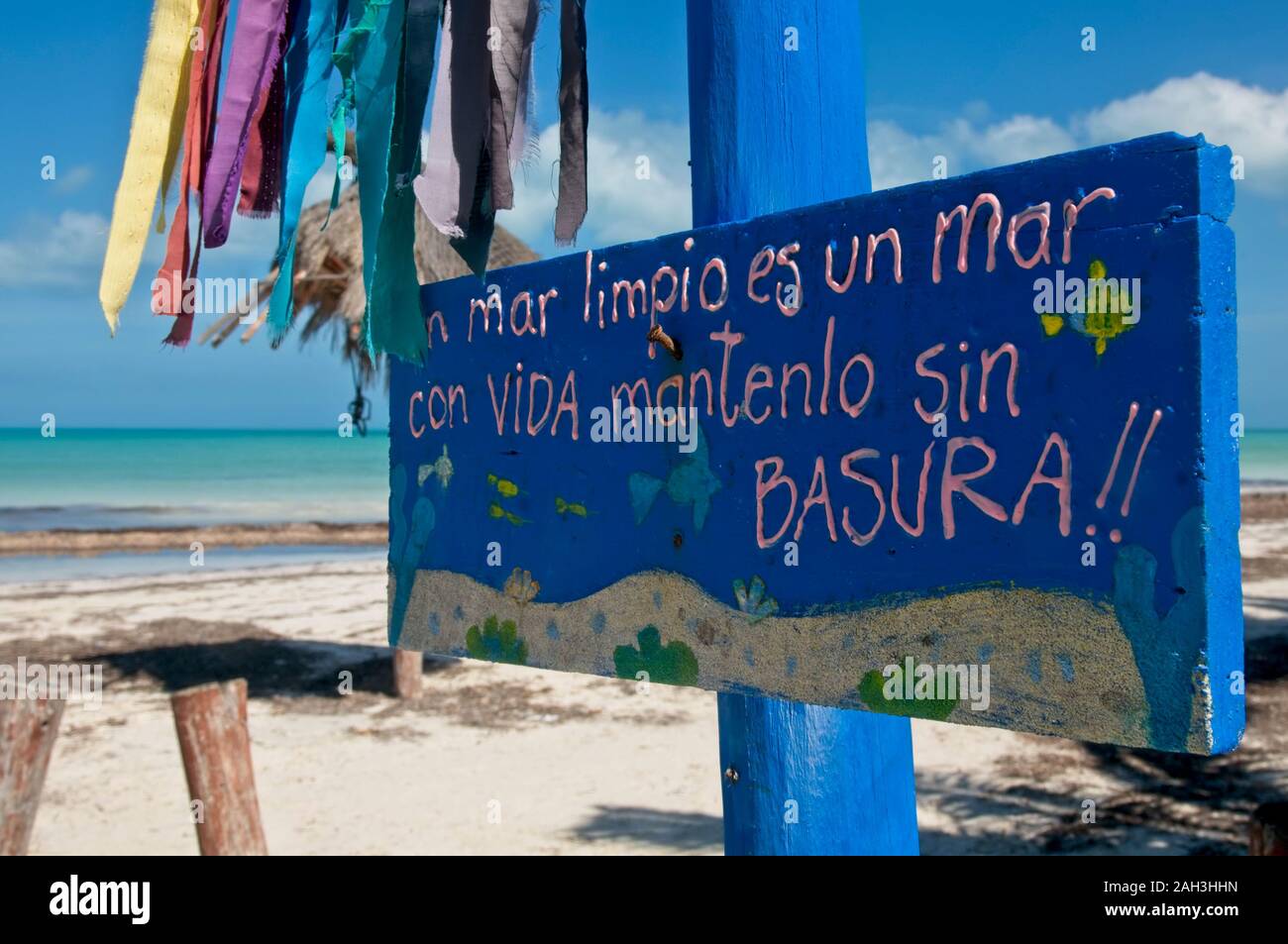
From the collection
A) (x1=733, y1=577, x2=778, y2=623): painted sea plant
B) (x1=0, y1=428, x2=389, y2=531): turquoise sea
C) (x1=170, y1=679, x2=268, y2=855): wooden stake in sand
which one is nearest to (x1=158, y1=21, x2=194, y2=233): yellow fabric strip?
(x1=733, y1=577, x2=778, y2=623): painted sea plant

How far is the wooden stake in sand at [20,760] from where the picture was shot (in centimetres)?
404

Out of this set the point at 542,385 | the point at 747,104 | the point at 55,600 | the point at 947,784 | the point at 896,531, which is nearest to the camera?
the point at 896,531

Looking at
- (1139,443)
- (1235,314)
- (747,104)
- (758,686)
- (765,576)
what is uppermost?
(747,104)

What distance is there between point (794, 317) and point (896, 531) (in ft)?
1.21

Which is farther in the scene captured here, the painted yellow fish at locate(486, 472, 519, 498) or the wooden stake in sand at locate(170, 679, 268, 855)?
the wooden stake in sand at locate(170, 679, 268, 855)

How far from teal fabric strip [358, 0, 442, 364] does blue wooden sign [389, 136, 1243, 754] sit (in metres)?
0.17

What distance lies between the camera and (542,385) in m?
1.99

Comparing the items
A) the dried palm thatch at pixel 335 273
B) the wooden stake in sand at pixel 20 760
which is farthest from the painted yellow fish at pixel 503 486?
the dried palm thatch at pixel 335 273

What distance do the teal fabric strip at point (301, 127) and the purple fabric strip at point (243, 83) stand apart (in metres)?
0.05

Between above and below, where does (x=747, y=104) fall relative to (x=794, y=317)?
above

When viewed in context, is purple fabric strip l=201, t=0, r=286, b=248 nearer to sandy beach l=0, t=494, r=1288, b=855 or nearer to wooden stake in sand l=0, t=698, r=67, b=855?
wooden stake in sand l=0, t=698, r=67, b=855

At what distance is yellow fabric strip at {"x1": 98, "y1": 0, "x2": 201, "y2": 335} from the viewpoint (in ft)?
8.02
